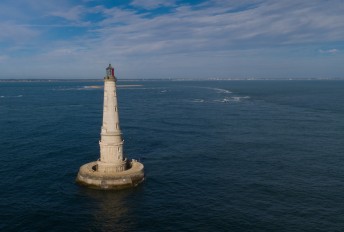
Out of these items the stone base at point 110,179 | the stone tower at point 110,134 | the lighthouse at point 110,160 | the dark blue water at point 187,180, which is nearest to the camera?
the dark blue water at point 187,180

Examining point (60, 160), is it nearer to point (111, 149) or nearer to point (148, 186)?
point (111, 149)

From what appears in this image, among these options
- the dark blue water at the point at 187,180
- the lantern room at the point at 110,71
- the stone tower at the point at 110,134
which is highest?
the lantern room at the point at 110,71

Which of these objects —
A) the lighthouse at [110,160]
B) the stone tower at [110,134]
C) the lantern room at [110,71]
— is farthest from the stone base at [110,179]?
the lantern room at [110,71]

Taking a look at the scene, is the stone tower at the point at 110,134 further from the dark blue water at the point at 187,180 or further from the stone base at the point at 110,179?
the dark blue water at the point at 187,180

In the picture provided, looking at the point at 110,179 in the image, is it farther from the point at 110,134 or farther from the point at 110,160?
the point at 110,134

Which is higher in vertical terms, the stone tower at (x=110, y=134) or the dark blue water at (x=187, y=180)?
the stone tower at (x=110, y=134)

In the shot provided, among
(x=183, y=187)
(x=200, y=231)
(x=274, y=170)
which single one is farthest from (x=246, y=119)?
(x=200, y=231)

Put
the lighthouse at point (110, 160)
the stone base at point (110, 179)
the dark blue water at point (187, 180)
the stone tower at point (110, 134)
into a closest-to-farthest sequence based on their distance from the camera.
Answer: the dark blue water at point (187, 180), the stone base at point (110, 179), the lighthouse at point (110, 160), the stone tower at point (110, 134)

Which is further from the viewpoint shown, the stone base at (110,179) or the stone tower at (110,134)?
the stone tower at (110,134)
